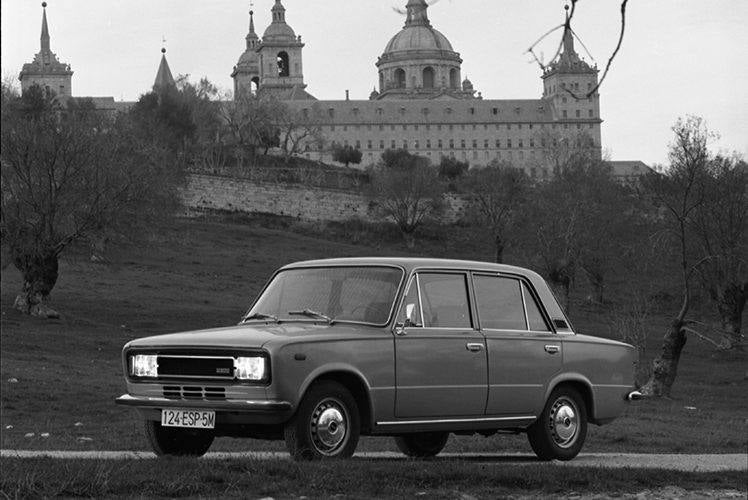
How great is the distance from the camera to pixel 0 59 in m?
5.50

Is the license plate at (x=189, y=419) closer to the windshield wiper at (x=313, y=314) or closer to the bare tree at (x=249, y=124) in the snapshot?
the windshield wiper at (x=313, y=314)

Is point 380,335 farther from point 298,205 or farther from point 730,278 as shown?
point 298,205

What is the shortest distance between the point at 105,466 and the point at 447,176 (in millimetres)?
141953

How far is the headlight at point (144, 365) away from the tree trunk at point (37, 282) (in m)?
37.8

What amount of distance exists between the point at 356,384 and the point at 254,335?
88 cm

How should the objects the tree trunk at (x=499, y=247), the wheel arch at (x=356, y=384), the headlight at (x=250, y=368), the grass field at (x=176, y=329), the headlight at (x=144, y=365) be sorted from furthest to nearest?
the tree trunk at (x=499, y=247), the grass field at (x=176, y=329), the headlight at (x=144, y=365), the wheel arch at (x=356, y=384), the headlight at (x=250, y=368)

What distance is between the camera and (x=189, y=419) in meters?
10.8

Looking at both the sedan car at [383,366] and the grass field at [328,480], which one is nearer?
the grass field at [328,480]

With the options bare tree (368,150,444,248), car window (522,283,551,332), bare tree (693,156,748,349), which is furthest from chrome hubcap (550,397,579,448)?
bare tree (368,150,444,248)

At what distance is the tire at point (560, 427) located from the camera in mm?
12586

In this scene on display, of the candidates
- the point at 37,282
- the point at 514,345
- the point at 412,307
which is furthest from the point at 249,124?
the point at 412,307

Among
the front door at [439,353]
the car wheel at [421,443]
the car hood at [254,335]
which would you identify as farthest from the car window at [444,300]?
the car wheel at [421,443]

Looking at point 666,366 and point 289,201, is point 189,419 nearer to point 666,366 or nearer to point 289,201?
point 666,366

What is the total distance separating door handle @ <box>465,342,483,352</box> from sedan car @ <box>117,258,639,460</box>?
0.01 metres
